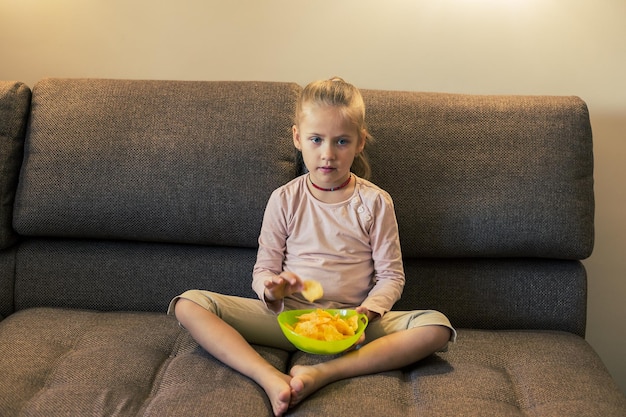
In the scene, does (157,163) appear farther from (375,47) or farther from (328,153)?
(375,47)

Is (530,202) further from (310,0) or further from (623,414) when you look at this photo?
(310,0)

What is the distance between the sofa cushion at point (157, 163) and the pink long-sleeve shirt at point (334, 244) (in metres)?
0.09

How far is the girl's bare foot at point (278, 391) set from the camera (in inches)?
61.5

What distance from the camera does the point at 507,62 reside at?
2328 mm

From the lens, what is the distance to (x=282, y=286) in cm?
181

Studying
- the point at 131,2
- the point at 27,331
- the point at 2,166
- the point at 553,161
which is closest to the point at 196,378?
the point at 27,331

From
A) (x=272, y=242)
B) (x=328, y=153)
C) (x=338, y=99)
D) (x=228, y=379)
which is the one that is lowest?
(x=228, y=379)

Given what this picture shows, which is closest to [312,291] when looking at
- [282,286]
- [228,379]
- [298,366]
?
[282,286]

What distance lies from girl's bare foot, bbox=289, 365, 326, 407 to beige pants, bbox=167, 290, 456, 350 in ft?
0.72

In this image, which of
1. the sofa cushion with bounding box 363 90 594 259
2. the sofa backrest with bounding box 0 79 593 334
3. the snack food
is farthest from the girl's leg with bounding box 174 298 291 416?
the sofa cushion with bounding box 363 90 594 259

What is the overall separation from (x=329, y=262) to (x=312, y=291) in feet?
0.58

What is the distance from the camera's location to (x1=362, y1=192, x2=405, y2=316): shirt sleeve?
74.9 inches

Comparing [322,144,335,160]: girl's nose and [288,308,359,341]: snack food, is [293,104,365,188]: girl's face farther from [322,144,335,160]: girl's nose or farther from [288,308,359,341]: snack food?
[288,308,359,341]: snack food

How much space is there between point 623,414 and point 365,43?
53.5 inches
